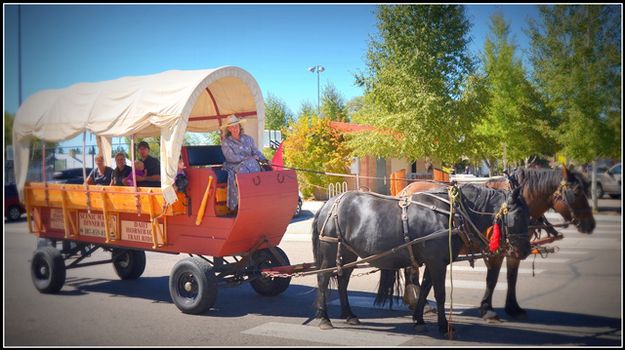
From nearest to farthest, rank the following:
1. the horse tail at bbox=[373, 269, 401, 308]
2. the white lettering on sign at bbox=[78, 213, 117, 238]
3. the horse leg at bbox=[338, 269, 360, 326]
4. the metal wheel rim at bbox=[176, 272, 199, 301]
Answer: the horse leg at bbox=[338, 269, 360, 326] → the horse tail at bbox=[373, 269, 401, 308] → the metal wheel rim at bbox=[176, 272, 199, 301] → the white lettering on sign at bbox=[78, 213, 117, 238]

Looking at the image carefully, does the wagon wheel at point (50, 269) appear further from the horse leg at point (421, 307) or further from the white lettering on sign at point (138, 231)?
the horse leg at point (421, 307)

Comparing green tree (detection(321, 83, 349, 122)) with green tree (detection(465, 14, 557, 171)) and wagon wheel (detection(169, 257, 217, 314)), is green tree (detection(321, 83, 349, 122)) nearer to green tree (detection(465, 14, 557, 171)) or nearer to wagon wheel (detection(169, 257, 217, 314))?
green tree (detection(465, 14, 557, 171))

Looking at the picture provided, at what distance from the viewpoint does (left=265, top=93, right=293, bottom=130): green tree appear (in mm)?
20812

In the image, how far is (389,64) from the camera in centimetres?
1898

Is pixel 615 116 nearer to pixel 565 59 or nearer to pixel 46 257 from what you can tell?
pixel 565 59

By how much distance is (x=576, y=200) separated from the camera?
6027mm

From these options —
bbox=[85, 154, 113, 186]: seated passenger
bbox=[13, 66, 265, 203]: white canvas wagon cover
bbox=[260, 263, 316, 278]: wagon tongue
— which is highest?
bbox=[13, 66, 265, 203]: white canvas wagon cover

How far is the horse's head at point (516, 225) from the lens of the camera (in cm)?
607

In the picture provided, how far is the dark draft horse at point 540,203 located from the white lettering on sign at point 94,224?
4.40 meters

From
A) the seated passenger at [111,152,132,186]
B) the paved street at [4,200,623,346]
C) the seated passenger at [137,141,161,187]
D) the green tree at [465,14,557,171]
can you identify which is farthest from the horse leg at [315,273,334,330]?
the green tree at [465,14,557,171]

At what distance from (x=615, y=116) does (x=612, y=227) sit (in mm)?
3982

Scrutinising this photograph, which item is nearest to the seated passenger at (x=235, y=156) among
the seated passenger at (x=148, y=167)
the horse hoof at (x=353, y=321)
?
the seated passenger at (x=148, y=167)

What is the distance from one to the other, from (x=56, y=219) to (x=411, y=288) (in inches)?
229

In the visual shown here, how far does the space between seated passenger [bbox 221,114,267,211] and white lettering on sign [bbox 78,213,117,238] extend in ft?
6.70
